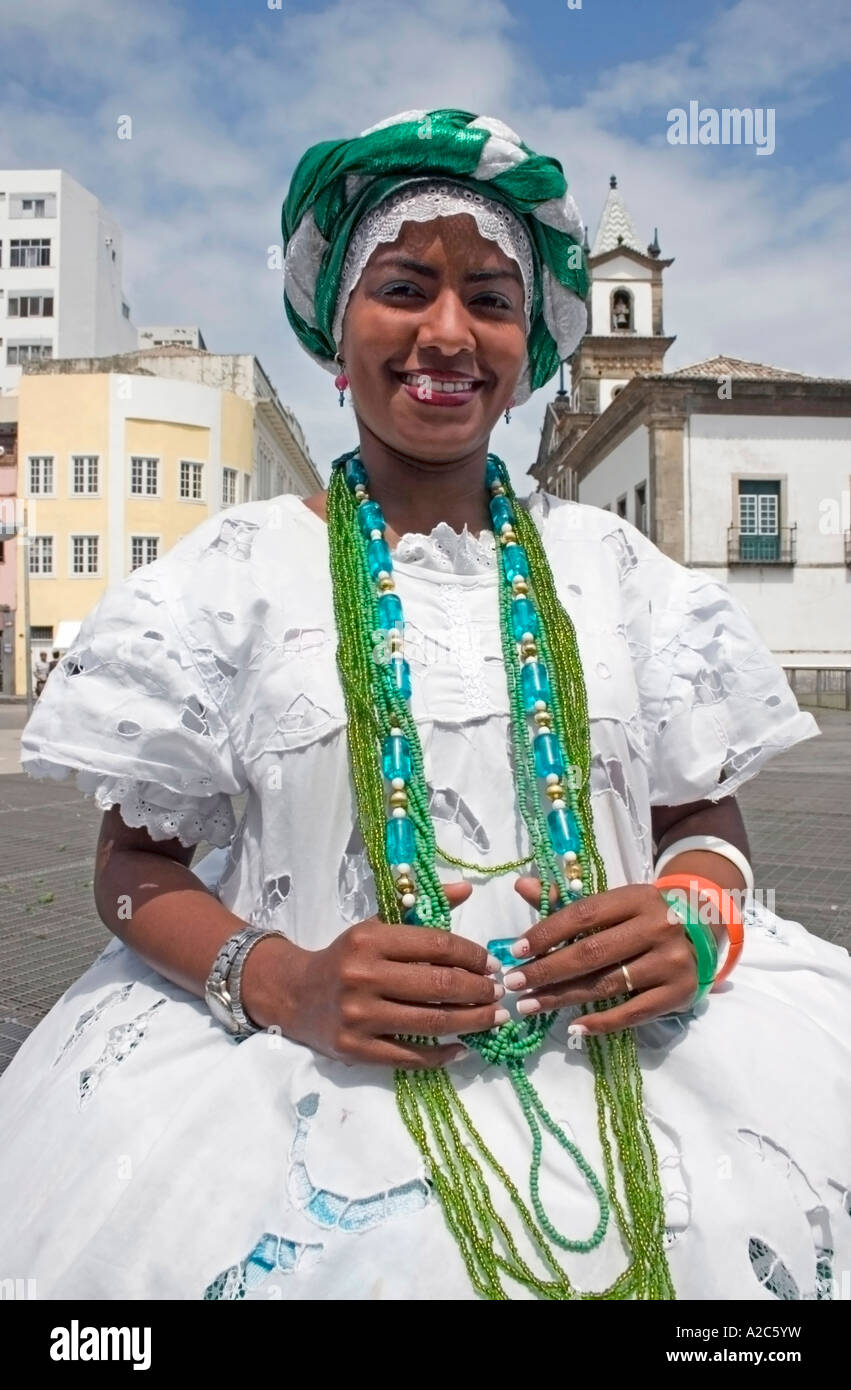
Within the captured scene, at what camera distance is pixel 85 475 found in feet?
106

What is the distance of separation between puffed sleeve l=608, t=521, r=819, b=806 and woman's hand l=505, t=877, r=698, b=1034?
1.10 feet

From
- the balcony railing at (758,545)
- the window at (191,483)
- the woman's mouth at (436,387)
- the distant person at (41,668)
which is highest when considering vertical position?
the window at (191,483)

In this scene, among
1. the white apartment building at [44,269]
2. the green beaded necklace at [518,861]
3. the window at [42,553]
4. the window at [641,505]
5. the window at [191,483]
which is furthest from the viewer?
the white apartment building at [44,269]

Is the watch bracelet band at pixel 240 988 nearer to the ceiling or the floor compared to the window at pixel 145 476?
nearer to the floor

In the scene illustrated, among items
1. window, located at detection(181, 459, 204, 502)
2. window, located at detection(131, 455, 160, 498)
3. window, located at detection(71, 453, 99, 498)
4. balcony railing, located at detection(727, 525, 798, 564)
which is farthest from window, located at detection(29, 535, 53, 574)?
balcony railing, located at detection(727, 525, 798, 564)

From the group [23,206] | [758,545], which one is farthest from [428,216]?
[23,206]

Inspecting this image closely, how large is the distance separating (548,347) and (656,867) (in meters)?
0.88

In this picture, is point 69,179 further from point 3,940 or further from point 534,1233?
point 534,1233

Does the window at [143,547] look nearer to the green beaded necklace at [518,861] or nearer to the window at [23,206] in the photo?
the window at [23,206]

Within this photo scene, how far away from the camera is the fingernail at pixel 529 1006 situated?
4.04 ft

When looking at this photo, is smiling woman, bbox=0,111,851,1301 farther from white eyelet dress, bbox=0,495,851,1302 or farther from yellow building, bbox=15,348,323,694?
yellow building, bbox=15,348,323,694

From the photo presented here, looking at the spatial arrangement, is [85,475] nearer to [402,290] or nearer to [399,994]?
[402,290]

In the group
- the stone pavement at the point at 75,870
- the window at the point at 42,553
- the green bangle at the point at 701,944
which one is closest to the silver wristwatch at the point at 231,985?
the green bangle at the point at 701,944

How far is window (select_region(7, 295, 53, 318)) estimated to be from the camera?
42875mm
